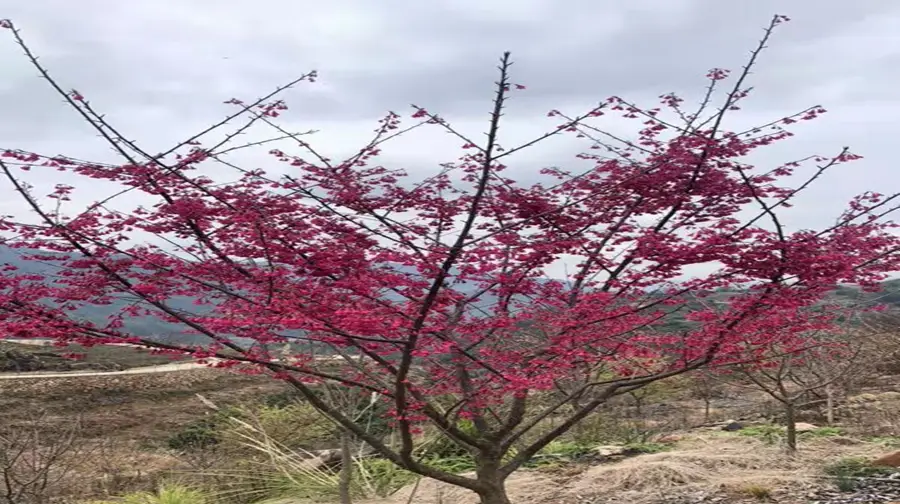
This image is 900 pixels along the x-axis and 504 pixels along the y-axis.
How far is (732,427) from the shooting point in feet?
34.2

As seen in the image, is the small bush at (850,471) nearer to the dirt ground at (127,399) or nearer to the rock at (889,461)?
the rock at (889,461)

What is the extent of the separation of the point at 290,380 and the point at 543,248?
187cm

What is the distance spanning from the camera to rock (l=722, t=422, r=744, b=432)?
10302 millimetres

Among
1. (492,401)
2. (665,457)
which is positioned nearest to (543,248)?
(492,401)

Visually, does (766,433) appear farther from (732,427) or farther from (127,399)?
(127,399)

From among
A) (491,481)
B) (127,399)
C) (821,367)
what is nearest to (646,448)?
(821,367)

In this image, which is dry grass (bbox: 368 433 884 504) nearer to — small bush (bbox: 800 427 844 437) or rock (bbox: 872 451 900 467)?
rock (bbox: 872 451 900 467)

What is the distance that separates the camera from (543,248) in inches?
168

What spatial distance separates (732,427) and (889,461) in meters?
3.83

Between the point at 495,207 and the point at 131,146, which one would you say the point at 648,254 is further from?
the point at 131,146

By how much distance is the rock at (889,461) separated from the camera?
260 inches

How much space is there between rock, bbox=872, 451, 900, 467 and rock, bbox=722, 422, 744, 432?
3536mm

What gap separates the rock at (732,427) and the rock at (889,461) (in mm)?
3536

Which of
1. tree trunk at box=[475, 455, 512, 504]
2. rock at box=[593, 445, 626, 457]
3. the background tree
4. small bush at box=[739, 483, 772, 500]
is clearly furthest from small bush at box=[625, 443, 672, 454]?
tree trunk at box=[475, 455, 512, 504]
